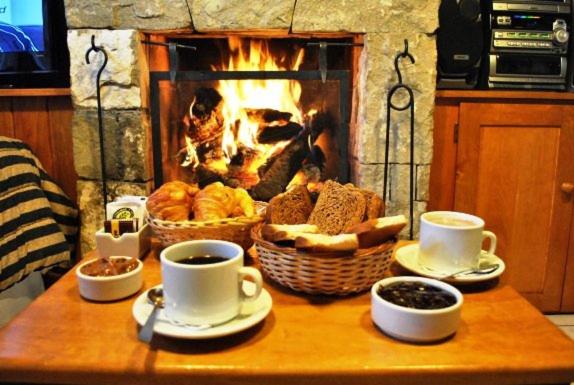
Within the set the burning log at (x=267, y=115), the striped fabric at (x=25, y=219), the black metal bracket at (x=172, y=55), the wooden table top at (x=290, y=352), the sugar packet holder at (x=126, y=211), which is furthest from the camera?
the burning log at (x=267, y=115)

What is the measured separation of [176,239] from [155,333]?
296mm

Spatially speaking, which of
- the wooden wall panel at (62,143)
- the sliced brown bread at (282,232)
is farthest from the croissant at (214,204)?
the wooden wall panel at (62,143)

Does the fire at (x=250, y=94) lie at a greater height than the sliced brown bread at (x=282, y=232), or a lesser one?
greater

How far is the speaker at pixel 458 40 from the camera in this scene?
186 centimetres

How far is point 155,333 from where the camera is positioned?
30.1 inches

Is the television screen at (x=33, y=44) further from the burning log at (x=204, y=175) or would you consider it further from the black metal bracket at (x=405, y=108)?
the black metal bracket at (x=405, y=108)

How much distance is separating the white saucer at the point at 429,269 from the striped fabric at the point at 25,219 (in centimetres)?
127

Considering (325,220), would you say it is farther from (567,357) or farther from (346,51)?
(346,51)

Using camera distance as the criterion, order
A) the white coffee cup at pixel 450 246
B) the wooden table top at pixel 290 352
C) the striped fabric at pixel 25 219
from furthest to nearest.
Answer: the striped fabric at pixel 25 219 → the white coffee cup at pixel 450 246 → the wooden table top at pixel 290 352

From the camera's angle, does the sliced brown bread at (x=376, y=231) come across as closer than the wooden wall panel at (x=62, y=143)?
Yes

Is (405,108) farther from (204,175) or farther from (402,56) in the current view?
(204,175)

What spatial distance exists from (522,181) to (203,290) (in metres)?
1.71

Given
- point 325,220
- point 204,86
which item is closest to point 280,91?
point 204,86

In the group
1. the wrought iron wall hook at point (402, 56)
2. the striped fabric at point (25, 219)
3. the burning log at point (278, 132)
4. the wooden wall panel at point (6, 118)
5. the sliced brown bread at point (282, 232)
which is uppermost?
the wrought iron wall hook at point (402, 56)
